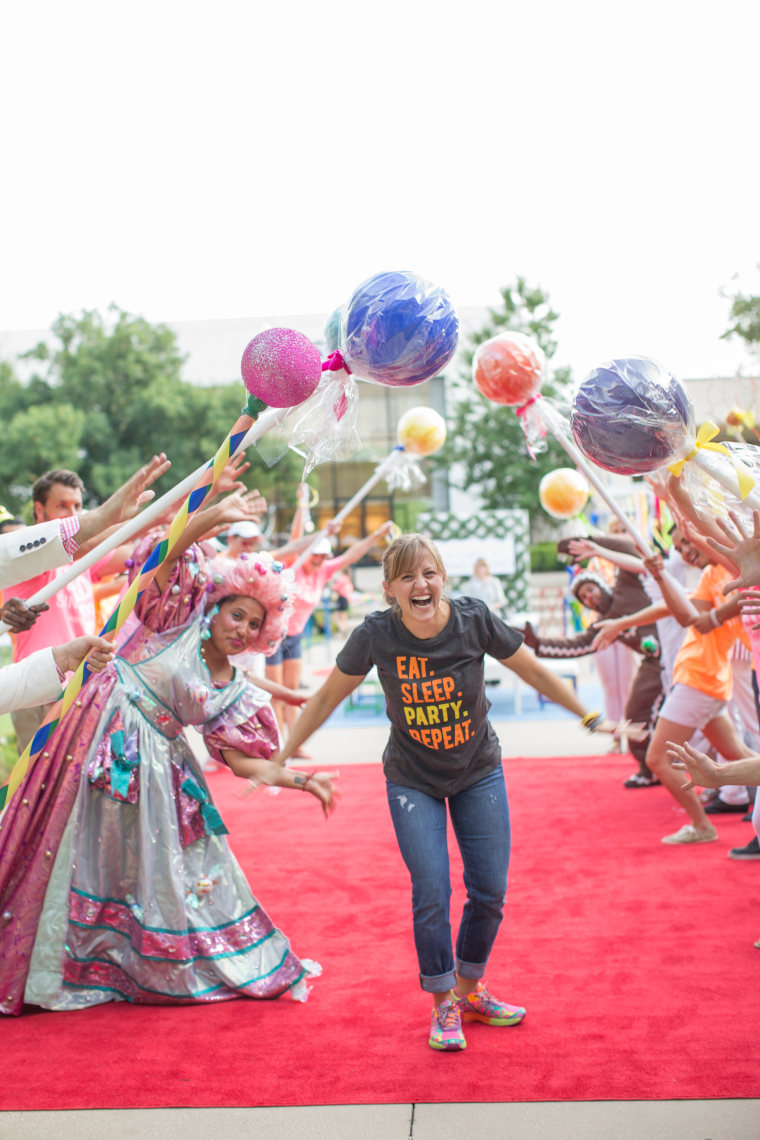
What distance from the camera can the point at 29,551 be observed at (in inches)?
120

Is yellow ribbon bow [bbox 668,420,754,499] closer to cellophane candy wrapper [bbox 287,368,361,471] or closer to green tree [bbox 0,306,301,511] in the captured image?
cellophane candy wrapper [bbox 287,368,361,471]

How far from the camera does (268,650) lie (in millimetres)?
3908

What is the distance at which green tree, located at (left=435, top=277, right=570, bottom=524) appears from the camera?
27250 millimetres

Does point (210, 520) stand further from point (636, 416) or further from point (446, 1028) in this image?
point (446, 1028)

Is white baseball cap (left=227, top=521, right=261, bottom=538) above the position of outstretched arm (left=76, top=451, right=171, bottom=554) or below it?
below

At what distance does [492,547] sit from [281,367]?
14.2 metres

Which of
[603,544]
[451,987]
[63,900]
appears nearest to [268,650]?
[63,900]

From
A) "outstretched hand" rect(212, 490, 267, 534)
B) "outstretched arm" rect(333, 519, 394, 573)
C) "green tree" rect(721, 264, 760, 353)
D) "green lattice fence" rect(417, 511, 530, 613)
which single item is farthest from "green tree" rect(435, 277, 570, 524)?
"outstretched hand" rect(212, 490, 267, 534)

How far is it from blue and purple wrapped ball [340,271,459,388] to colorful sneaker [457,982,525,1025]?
2.00 meters

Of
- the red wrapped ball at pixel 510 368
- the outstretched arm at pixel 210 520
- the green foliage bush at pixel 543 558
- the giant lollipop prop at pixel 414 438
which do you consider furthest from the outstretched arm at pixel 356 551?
the green foliage bush at pixel 543 558

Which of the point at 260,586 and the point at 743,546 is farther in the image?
the point at 260,586

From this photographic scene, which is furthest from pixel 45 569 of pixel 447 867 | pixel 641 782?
pixel 641 782

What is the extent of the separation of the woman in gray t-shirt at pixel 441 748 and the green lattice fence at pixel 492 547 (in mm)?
12517

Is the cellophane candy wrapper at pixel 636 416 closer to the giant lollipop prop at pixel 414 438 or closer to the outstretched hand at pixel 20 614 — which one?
the outstretched hand at pixel 20 614
